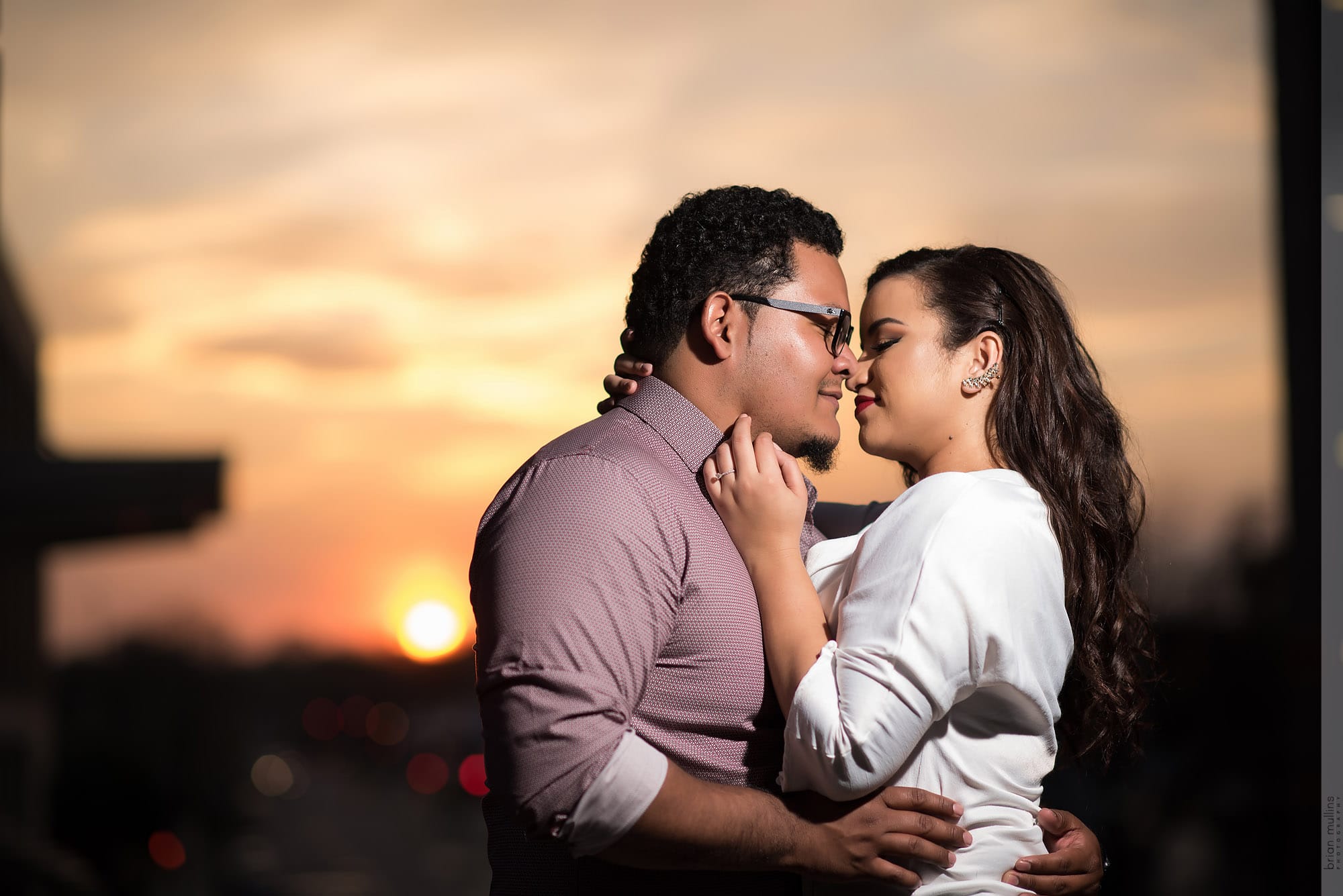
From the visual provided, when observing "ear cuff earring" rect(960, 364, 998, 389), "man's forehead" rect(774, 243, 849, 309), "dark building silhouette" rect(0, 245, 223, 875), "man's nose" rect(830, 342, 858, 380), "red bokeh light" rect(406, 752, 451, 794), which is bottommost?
"red bokeh light" rect(406, 752, 451, 794)

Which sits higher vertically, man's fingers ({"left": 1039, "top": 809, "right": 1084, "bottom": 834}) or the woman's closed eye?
the woman's closed eye

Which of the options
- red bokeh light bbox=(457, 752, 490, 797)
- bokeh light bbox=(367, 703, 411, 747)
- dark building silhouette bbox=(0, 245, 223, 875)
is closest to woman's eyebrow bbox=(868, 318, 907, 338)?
dark building silhouette bbox=(0, 245, 223, 875)

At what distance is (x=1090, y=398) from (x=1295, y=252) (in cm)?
175

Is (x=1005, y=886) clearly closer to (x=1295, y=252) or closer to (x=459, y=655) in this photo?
(x=1295, y=252)

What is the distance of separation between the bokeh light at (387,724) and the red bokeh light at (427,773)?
434 inches

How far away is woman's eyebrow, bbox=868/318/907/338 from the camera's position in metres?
2.06

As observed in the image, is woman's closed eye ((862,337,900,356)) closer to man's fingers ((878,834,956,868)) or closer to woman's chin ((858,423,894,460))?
woman's chin ((858,423,894,460))

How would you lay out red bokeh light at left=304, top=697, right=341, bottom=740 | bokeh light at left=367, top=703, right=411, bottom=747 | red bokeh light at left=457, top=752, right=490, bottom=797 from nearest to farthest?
red bokeh light at left=457, top=752, right=490, bottom=797 < bokeh light at left=367, top=703, right=411, bottom=747 < red bokeh light at left=304, top=697, right=341, bottom=740

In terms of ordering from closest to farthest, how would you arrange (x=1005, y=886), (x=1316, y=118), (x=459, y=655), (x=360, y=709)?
(x=1005, y=886) → (x=1316, y=118) → (x=459, y=655) → (x=360, y=709)

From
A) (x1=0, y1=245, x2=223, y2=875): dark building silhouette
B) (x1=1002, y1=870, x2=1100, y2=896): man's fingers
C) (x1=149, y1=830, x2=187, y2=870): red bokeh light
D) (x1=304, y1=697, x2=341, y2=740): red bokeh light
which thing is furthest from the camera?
(x1=304, y1=697, x2=341, y2=740): red bokeh light

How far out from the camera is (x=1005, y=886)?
1822 millimetres

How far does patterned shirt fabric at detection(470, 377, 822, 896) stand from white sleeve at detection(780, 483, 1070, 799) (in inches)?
5.6

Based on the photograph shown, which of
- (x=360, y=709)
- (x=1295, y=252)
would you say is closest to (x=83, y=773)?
(x=1295, y=252)

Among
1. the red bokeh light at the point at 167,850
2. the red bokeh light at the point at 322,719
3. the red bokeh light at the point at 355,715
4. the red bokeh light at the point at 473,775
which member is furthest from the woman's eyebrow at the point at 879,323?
the red bokeh light at the point at 355,715
